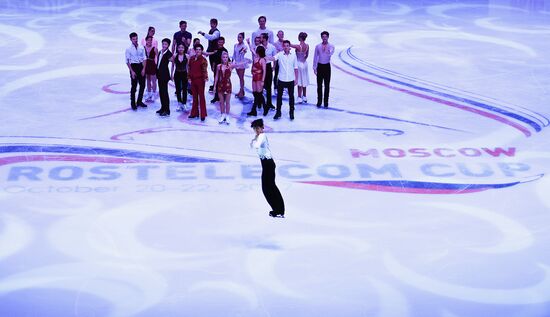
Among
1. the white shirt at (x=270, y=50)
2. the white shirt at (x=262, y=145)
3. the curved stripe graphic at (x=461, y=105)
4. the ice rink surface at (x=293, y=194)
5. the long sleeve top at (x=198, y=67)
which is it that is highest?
the white shirt at (x=270, y=50)

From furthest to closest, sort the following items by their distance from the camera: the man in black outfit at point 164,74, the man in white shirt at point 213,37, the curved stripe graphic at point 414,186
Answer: the man in white shirt at point 213,37 < the man in black outfit at point 164,74 < the curved stripe graphic at point 414,186

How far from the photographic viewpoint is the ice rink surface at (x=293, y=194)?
7.85 m

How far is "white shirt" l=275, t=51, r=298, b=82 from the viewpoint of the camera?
13.0m

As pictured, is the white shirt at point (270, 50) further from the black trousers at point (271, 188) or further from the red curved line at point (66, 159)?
the black trousers at point (271, 188)

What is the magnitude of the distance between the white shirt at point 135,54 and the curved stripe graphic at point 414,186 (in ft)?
14.3

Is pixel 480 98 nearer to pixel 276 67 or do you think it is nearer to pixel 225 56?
pixel 276 67

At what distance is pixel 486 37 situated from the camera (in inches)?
772

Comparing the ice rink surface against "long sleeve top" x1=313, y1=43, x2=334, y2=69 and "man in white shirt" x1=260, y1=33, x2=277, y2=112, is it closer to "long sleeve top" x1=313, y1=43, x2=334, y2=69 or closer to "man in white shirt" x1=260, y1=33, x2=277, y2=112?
"man in white shirt" x1=260, y1=33, x2=277, y2=112

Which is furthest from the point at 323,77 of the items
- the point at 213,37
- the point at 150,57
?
the point at 150,57

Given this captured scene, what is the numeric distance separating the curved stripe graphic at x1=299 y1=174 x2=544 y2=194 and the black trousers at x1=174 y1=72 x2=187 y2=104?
3.98m

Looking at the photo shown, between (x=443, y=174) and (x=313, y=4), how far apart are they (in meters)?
13.5

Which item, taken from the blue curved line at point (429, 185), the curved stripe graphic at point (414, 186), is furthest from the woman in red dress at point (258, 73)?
the blue curved line at point (429, 185)

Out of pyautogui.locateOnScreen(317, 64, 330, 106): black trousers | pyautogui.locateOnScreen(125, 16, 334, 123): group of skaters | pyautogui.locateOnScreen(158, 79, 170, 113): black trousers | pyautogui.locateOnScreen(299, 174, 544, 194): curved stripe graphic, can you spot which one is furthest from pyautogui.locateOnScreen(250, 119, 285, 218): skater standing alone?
pyautogui.locateOnScreen(317, 64, 330, 106): black trousers

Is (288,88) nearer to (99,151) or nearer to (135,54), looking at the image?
(135,54)
